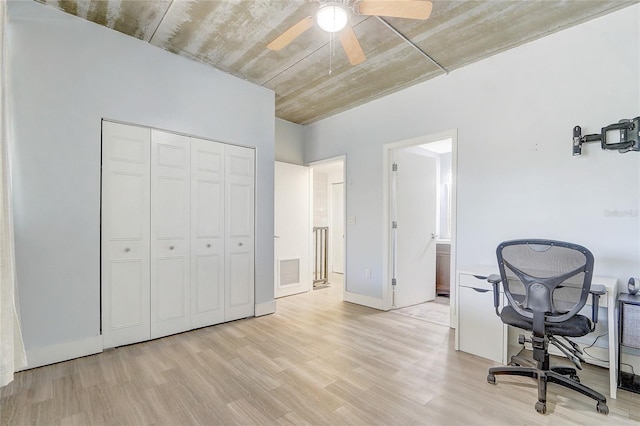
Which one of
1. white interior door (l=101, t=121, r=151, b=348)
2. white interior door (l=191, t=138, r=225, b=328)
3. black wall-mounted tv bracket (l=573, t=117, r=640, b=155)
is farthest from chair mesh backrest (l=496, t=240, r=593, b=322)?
white interior door (l=101, t=121, r=151, b=348)

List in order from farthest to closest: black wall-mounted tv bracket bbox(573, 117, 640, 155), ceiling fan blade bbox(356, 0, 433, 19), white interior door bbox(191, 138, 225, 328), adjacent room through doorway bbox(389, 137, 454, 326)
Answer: adjacent room through doorway bbox(389, 137, 454, 326) < white interior door bbox(191, 138, 225, 328) < black wall-mounted tv bracket bbox(573, 117, 640, 155) < ceiling fan blade bbox(356, 0, 433, 19)

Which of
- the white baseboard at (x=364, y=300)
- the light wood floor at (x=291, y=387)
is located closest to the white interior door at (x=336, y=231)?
the white baseboard at (x=364, y=300)

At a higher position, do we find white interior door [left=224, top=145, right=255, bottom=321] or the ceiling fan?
the ceiling fan

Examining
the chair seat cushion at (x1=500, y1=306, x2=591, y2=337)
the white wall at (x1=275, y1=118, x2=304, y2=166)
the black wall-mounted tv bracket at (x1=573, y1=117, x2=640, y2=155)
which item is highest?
the white wall at (x1=275, y1=118, x2=304, y2=166)

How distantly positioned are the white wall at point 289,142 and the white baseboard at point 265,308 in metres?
2.14

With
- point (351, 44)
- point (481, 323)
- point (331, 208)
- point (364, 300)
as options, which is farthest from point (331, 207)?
point (351, 44)

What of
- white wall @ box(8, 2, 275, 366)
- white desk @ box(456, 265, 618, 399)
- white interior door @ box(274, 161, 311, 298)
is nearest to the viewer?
white wall @ box(8, 2, 275, 366)

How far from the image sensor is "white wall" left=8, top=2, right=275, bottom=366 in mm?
2268

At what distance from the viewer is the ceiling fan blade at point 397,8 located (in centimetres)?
167

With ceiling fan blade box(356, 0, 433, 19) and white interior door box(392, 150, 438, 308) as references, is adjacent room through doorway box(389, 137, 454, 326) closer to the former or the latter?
white interior door box(392, 150, 438, 308)

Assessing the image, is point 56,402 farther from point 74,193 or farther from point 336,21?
point 336,21

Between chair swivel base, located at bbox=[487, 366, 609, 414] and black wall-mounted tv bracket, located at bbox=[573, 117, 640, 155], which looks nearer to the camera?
chair swivel base, located at bbox=[487, 366, 609, 414]

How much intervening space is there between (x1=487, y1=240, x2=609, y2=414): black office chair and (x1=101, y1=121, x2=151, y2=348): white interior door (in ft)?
9.78

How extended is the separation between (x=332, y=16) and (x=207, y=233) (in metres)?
2.34
